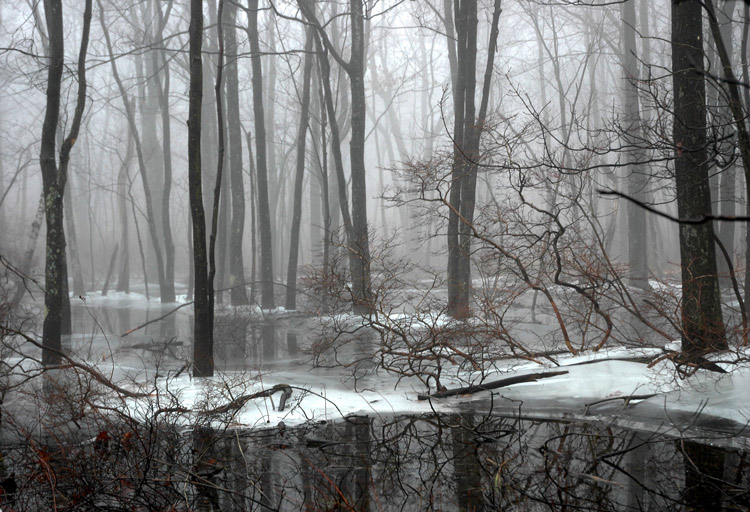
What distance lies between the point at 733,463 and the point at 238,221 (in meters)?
16.6

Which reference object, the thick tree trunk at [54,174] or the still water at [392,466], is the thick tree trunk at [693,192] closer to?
the still water at [392,466]

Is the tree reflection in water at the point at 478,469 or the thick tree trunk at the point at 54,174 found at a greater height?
the thick tree trunk at the point at 54,174

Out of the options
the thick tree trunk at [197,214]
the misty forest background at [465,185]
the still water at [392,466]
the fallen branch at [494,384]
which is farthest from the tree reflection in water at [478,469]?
the thick tree trunk at [197,214]

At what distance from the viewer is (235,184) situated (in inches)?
789

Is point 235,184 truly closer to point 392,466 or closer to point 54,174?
point 54,174

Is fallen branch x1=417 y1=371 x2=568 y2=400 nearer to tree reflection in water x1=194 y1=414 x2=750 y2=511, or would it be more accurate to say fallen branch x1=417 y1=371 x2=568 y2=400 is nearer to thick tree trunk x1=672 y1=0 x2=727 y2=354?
tree reflection in water x1=194 y1=414 x2=750 y2=511

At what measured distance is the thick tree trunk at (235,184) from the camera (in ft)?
62.5

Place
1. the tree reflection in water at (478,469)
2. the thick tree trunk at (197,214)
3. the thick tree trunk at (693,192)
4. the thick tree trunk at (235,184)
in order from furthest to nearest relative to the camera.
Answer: the thick tree trunk at (235,184) < the thick tree trunk at (197,214) < the thick tree trunk at (693,192) < the tree reflection in water at (478,469)

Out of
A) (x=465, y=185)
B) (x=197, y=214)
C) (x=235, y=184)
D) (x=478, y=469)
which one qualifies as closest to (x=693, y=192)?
(x=478, y=469)

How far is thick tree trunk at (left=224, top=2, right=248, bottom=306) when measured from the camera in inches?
750

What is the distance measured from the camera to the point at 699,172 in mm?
7191

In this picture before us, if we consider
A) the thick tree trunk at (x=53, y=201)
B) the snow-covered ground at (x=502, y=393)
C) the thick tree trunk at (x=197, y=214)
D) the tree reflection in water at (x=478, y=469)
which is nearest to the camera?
the tree reflection in water at (x=478, y=469)

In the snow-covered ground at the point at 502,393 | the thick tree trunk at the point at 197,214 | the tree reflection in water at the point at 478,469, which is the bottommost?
the tree reflection in water at the point at 478,469

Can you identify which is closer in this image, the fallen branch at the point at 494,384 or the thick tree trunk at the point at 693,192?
the thick tree trunk at the point at 693,192
